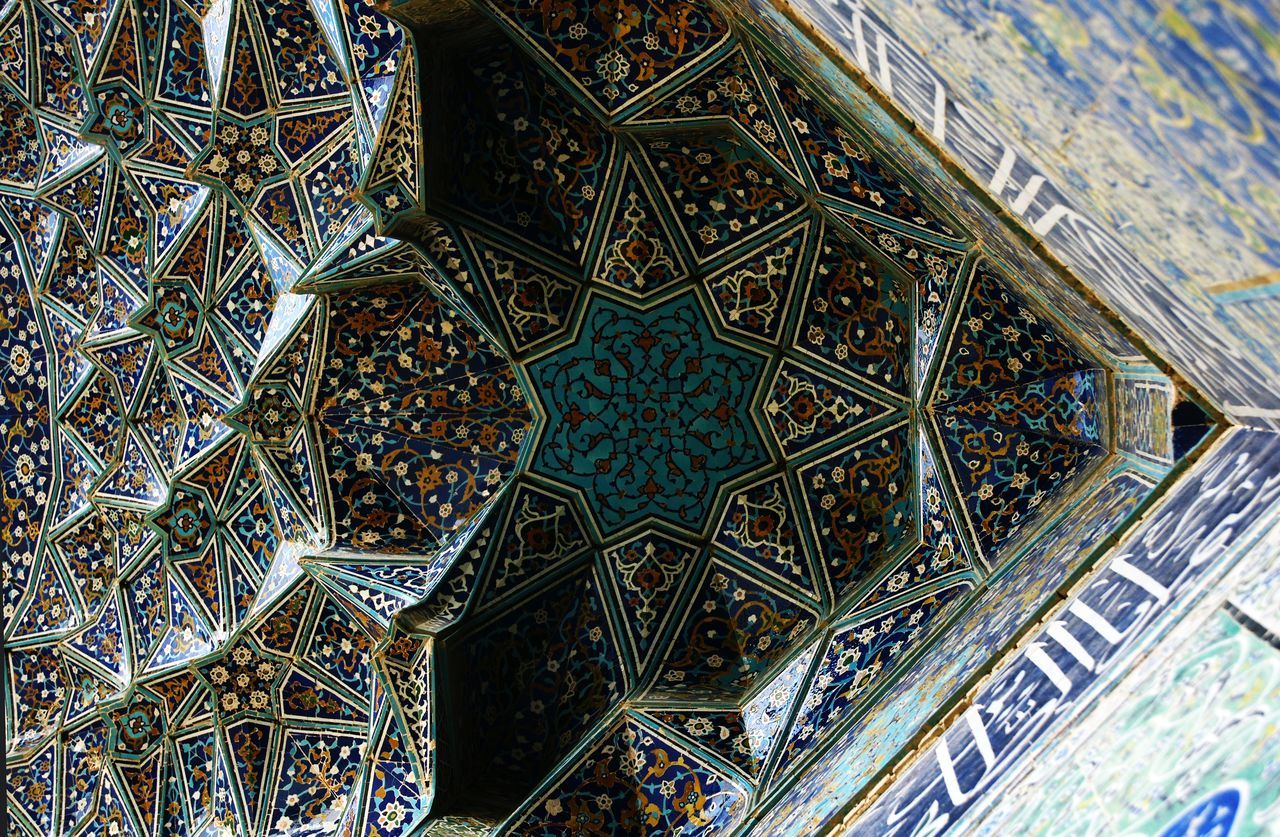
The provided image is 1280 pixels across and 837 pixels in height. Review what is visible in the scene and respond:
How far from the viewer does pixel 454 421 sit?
6.49 meters

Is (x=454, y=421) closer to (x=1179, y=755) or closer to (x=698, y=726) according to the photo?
(x=698, y=726)

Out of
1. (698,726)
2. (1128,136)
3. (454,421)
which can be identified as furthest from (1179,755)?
(454,421)

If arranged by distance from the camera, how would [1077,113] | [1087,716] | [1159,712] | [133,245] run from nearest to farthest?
1. [1077,113]
2. [1159,712]
3. [1087,716]
4. [133,245]

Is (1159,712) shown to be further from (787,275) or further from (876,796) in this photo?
(787,275)

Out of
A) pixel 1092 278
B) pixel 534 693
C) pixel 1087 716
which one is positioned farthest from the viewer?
pixel 534 693

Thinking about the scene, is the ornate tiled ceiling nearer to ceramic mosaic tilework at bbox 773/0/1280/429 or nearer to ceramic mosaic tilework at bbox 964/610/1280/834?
ceramic mosaic tilework at bbox 773/0/1280/429

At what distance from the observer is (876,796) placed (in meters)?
3.98

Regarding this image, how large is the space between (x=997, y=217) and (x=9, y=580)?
6.23 metres

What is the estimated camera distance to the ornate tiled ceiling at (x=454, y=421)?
537 centimetres

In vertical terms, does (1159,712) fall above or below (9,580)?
above

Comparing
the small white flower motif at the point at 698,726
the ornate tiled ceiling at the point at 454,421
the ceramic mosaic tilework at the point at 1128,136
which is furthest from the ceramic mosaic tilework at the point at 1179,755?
the small white flower motif at the point at 698,726

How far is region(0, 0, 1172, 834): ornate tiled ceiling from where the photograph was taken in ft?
17.6

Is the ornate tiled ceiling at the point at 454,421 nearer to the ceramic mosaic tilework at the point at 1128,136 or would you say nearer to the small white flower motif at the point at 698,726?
the small white flower motif at the point at 698,726

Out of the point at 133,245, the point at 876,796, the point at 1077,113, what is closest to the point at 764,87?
the point at 1077,113
